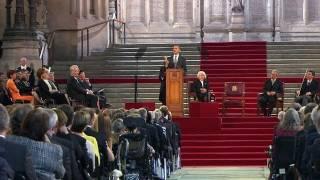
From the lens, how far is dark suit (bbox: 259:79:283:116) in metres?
23.0

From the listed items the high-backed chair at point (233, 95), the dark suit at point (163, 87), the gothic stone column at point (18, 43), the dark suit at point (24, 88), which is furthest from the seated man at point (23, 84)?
the high-backed chair at point (233, 95)

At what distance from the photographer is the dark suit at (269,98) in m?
23.0

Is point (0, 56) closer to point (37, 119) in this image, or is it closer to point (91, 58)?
point (91, 58)

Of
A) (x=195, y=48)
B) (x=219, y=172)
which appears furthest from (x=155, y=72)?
(x=219, y=172)

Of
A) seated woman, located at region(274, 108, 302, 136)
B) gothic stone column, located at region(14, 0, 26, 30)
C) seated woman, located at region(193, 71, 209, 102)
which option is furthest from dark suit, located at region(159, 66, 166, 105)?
seated woman, located at region(274, 108, 302, 136)

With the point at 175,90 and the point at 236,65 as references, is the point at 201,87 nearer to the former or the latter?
the point at 175,90

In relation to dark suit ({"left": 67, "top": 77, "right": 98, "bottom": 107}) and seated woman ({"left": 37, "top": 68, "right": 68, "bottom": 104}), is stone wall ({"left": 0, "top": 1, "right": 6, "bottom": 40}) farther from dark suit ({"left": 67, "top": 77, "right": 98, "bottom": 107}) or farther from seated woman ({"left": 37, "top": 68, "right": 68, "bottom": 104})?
seated woman ({"left": 37, "top": 68, "right": 68, "bottom": 104})

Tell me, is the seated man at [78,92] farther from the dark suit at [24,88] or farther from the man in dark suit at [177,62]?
the man in dark suit at [177,62]

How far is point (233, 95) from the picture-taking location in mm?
23562

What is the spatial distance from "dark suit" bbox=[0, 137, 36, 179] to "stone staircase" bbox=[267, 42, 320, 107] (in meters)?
18.8

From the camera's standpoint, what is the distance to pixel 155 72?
26641 millimetres

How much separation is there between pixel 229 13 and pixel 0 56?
32.9ft

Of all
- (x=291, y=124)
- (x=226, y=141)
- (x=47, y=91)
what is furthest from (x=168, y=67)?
(x=291, y=124)

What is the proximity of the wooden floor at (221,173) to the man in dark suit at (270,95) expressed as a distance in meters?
3.70
